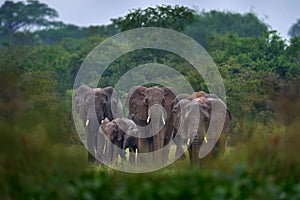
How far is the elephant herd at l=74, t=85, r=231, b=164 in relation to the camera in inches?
816

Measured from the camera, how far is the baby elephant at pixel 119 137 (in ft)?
Answer: 76.3

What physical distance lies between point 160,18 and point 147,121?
17.9 meters

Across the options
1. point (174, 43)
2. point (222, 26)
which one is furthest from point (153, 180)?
point (222, 26)

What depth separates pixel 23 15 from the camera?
78625mm

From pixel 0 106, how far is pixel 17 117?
0.88 meters

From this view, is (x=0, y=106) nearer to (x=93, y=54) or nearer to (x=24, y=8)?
(x=93, y=54)

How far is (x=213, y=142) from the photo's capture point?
785 inches

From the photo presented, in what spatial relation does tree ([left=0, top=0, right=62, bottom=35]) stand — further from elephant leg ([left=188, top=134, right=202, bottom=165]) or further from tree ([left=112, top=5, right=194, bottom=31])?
elephant leg ([left=188, top=134, right=202, bottom=165])

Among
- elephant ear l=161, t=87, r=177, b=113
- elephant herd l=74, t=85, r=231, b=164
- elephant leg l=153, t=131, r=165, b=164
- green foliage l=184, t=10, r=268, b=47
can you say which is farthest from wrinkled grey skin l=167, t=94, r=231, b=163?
green foliage l=184, t=10, r=268, b=47

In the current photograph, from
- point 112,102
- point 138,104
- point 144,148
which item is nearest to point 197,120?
point 144,148

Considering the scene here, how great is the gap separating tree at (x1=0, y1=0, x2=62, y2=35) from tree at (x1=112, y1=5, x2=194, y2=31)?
30517 millimetres

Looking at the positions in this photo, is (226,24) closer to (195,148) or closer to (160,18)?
(160,18)

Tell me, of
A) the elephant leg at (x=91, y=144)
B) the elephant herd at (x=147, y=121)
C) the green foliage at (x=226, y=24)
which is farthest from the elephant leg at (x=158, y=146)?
the green foliage at (x=226, y=24)

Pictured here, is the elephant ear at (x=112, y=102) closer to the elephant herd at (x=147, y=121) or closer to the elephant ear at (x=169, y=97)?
the elephant herd at (x=147, y=121)
